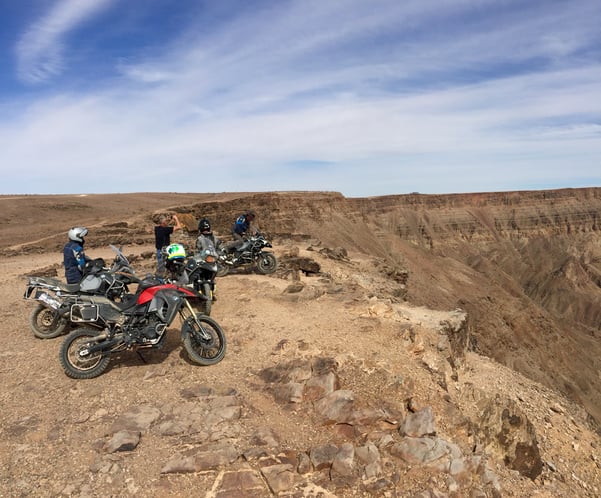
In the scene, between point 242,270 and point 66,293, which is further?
point 242,270

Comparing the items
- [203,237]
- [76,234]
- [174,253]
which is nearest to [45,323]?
[76,234]

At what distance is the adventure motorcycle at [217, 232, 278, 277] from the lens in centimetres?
1195

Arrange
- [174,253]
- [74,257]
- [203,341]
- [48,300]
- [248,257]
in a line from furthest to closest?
1. [248,257]
2. [174,253]
3. [74,257]
4. [48,300]
5. [203,341]

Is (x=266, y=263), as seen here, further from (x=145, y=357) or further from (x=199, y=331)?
(x=199, y=331)

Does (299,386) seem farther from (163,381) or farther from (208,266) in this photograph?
(208,266)

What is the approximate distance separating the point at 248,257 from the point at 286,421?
7.52 meters

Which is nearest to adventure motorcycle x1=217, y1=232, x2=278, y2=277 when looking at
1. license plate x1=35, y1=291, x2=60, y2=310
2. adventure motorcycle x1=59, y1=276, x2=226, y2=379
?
license plate x1=35, y1=291, x2=60, y2=310

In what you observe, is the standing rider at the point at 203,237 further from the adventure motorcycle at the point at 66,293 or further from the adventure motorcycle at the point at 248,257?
the adventure motorcycle at the point at 248,257

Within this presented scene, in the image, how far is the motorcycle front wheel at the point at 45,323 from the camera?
289 inches

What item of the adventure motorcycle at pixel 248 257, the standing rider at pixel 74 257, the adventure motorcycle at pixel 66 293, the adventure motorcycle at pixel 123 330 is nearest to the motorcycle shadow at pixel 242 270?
the adventure motorcycle at pixel 248 257

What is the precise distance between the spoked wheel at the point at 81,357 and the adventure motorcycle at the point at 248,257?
19.2ft

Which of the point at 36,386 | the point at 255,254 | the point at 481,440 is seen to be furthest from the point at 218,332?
the point at 255,254

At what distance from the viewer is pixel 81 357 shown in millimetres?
5828

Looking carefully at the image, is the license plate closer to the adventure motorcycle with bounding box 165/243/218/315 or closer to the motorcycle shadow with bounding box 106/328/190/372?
the motorcycle shadow with bounding box 106/328/190/372
